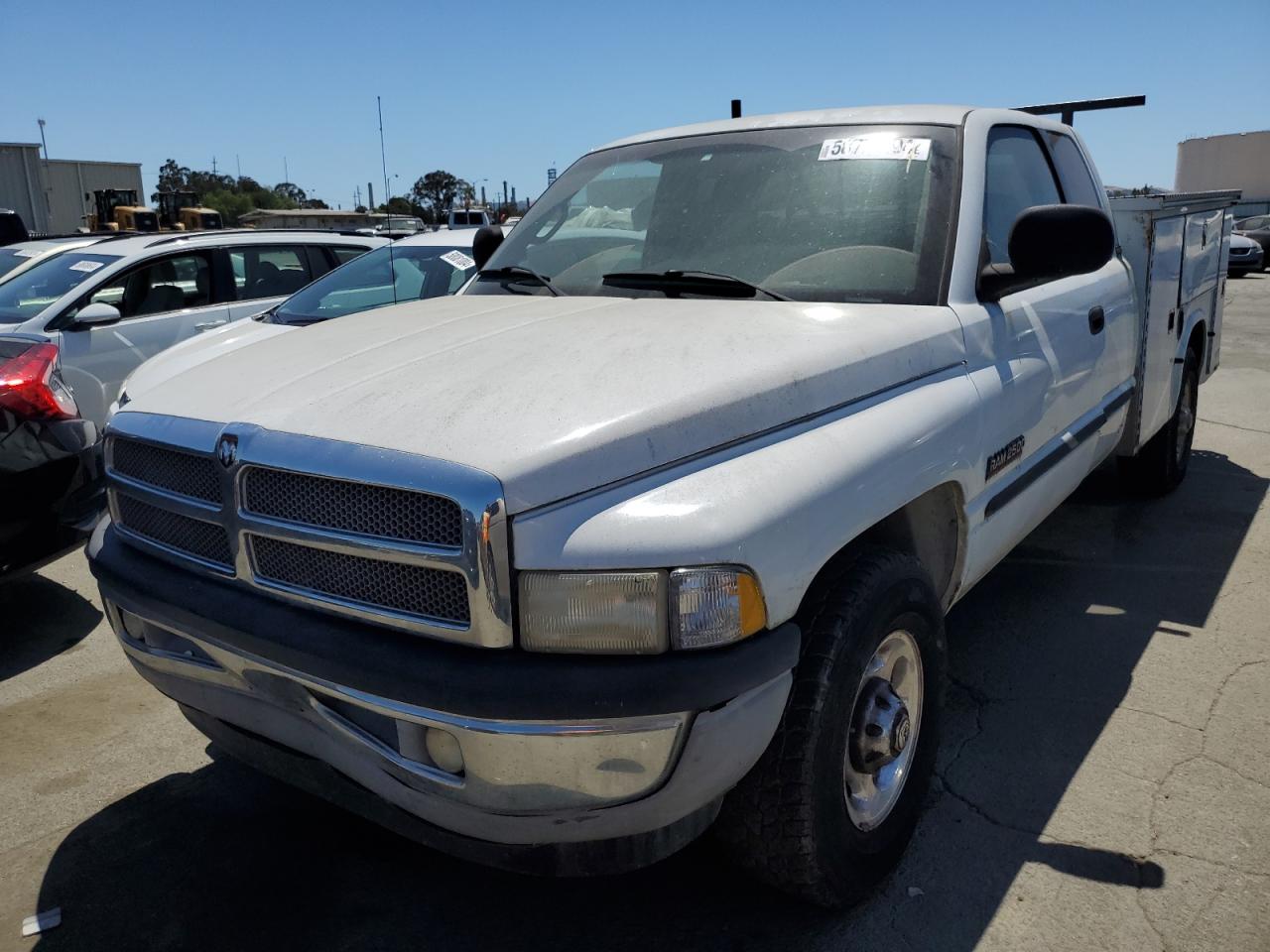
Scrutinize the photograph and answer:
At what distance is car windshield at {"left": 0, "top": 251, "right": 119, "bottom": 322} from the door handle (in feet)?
A: 19.8

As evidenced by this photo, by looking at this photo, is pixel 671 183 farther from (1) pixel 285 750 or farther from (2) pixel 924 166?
(1) pixel 285 750

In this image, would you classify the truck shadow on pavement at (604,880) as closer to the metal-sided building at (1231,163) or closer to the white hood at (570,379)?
the white hood at (570,379)

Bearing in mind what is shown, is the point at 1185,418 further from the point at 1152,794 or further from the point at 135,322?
the point at 135,322

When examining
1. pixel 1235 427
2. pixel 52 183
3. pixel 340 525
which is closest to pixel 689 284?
pixel 340 525

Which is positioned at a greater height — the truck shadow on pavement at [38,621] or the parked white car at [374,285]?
the parked white car at [374,285]

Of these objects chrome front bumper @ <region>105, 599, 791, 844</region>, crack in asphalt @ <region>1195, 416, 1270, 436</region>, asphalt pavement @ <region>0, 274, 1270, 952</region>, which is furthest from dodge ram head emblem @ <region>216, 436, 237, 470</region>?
crack in asphalt @ <region>1195, 416, 1270, 436</region>

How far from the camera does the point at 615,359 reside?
7.69 ft

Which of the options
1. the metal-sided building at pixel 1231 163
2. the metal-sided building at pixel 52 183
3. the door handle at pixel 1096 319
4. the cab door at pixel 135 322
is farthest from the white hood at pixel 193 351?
the metal-sided building at pixel 1231 163

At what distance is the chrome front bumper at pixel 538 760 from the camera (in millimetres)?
1870

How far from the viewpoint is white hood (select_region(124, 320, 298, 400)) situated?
15.1ft

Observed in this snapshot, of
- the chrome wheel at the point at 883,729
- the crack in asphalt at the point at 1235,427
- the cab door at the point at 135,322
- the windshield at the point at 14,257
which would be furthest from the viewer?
the windshield at the point at 14,257

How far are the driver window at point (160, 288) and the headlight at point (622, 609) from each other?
584cm

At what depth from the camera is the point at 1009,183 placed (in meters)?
3.50

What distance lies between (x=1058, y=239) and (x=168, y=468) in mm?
2400
